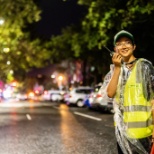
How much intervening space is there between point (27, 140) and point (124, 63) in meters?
8.82

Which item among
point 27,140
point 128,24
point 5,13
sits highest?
point 5,13

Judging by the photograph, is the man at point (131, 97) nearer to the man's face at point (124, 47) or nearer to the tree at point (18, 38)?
the man's face at point (124, 47)

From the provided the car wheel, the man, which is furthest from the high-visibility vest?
the car wheel

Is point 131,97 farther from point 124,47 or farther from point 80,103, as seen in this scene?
point 80,103

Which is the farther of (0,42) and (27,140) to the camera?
(0,42)

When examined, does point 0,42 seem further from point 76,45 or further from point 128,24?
point 128,24

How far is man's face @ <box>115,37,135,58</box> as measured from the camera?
435cm

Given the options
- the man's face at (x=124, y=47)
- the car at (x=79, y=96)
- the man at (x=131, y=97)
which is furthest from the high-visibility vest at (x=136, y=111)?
the car at (x=79, y=96)

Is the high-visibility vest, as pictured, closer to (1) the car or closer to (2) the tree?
(2) the tree

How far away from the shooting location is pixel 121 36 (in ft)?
14.3

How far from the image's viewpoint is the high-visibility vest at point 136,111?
4.03 meters

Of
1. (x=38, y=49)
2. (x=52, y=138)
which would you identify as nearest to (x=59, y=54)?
(x=38, y=49)

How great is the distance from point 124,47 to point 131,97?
1.60 ft

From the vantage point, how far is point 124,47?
4.35m
